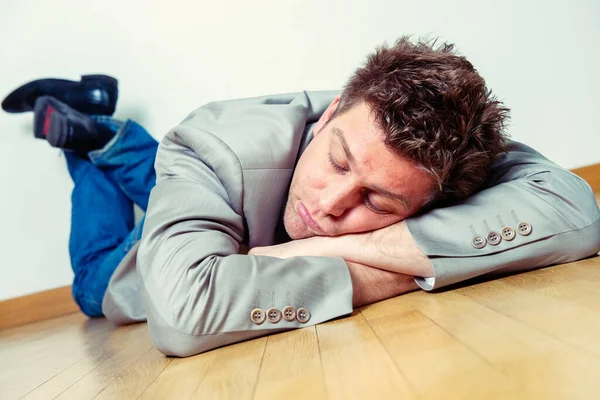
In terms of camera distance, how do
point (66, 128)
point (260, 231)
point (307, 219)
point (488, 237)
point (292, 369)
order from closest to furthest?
point (292, 369)
point (488, 237)
point (307, 219)
point (260, 231)
point (66, 128)

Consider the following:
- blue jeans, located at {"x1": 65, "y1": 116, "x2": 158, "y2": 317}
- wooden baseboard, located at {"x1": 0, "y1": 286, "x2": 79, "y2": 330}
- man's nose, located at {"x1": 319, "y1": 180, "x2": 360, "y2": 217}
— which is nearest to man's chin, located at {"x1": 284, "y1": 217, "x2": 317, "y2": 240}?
man's nose, located at {"x1": 319, "y1": 180, "x2": 360, "y2": 217}

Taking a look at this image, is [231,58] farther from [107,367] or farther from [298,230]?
[107,367]

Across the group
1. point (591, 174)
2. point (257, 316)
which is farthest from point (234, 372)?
point (591, 174)

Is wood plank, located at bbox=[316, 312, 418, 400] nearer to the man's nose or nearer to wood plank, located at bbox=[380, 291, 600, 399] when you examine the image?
wood plank, located at bbox=[380, 291, 600, 399]

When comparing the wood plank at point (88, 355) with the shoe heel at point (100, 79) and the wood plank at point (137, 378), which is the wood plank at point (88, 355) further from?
the shoe heel at point (100, 79)

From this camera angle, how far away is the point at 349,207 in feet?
4.04

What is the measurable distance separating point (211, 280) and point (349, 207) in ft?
1.15

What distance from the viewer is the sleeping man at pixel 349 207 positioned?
1082mm

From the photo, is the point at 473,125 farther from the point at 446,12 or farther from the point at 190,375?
the point at 446,12

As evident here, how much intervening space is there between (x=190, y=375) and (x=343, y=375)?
29 centimetres

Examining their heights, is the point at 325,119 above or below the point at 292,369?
above

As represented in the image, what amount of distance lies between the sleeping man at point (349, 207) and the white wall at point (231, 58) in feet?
3.37

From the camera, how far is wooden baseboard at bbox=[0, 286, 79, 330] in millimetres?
2508

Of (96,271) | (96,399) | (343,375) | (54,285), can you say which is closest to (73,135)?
(96,271)
